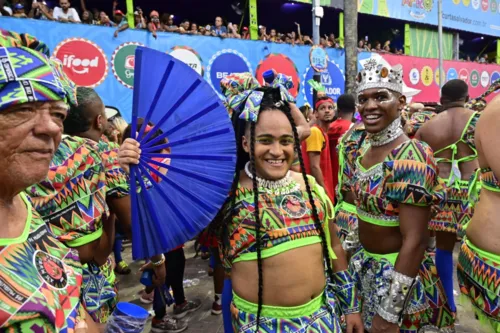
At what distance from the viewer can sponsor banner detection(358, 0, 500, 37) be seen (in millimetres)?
17130

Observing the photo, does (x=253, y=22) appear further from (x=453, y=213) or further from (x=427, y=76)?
(x=453, y=213)

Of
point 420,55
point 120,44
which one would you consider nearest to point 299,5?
point 420,55

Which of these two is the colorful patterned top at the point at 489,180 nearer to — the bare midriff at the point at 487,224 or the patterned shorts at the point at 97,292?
the bare midriff at the point at 487,224

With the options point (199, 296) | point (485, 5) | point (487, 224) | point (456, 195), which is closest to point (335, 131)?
point (456, 195)

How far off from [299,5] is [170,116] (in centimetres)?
1758

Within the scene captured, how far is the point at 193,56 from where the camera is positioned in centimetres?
1084

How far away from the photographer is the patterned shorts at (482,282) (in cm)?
166

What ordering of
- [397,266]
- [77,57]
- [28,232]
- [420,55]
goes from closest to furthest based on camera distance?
[28,232] < [397,266] < [77,57] < [420,55]

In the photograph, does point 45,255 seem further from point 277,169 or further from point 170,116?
point 277,169

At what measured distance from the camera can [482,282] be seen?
1.71m

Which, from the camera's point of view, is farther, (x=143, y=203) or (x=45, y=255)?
(x=143, y=203)

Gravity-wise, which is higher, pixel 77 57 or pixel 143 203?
pixel 77 57

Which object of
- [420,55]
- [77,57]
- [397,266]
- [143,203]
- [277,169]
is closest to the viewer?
[143,203]

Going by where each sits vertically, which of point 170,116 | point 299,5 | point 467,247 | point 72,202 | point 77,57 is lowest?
point 467,247
